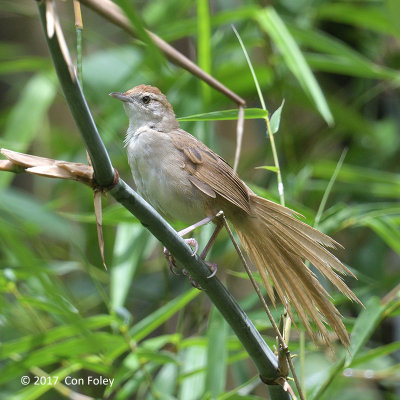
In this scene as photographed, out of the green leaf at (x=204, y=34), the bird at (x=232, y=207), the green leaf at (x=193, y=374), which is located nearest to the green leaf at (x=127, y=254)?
the green leaf at (x=193, y=374)

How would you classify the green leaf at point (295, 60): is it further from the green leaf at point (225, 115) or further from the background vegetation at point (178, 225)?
the green leaf at point (225, 115)

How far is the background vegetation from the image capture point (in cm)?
203

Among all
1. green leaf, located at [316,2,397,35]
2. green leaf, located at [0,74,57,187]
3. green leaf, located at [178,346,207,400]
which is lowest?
green leaf, located at [178,346,207,400]

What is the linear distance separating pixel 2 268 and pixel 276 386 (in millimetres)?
1058

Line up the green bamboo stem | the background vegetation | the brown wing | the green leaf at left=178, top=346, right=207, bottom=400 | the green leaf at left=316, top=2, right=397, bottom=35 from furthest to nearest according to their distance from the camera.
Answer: the green leaf at left=316, top=2, right=397, bottom=35 → the green leaf at left=178, top=346, right=207, bottom=400 → the background vegetation → the brown wing → the green bamboo stem

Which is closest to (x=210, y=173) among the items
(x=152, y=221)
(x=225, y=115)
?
(x=225, y=115)

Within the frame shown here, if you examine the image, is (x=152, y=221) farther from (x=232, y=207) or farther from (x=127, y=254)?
(x=127, y=254)

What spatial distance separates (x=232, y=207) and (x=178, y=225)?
1.59 feet

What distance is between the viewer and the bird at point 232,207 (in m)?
1.62

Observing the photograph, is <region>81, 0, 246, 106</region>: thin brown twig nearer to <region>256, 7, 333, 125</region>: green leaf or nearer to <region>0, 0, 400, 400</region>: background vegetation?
<region>0, 0, 400, 400</region>: background vegetation

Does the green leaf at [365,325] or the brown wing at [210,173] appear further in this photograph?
the brown wing at [210,173]

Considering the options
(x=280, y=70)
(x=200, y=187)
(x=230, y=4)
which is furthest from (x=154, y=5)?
(x=200, y=187)

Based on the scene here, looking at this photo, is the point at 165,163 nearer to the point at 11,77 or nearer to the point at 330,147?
the point at 330,147

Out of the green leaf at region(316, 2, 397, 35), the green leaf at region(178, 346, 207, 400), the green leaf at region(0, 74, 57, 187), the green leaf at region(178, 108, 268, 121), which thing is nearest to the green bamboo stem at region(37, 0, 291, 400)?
the green leaf at region(178, 108, 268, 121)
